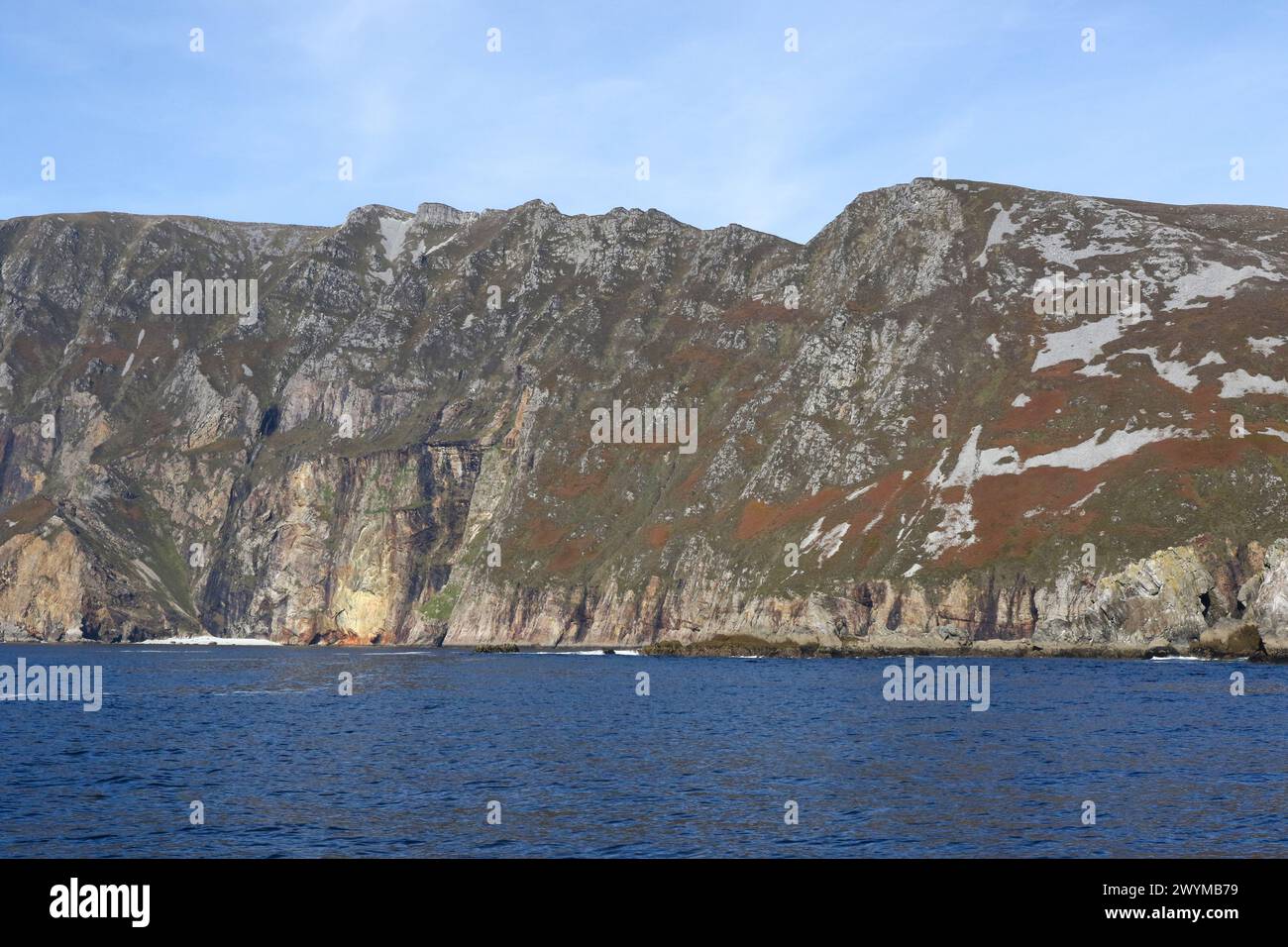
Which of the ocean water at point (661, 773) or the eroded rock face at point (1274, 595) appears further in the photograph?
the eroded rock face at point (1274, 595)

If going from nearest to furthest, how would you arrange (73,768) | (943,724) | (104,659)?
(73,768), (943,724), (104,659)

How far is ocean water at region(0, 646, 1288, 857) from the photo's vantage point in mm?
38031

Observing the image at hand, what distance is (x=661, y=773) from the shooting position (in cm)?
5359

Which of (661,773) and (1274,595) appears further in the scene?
(1274,595)

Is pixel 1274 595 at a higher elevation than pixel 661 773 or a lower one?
higher

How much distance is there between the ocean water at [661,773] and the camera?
38031 mm

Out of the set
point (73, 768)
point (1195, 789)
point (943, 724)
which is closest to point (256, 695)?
point (73, 768)

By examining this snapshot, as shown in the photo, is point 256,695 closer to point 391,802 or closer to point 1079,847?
point 391,802

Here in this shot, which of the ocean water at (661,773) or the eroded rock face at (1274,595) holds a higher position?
the eroded rock face at (1274,595)

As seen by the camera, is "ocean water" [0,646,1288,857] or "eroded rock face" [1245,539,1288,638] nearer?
"ocean water" [0,646,1288,857]

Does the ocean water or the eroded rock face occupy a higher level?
the eroded rock face
